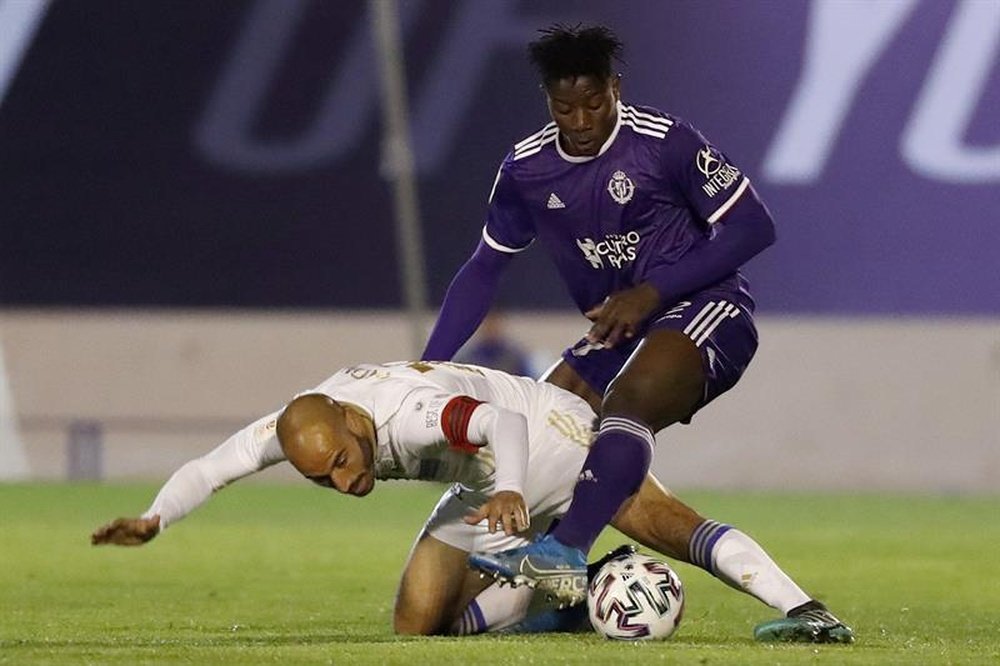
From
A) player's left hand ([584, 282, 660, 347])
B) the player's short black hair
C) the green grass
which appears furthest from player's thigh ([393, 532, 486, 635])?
the player's short black hair

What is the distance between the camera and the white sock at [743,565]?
6.55m

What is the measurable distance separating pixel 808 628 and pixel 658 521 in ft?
2.31

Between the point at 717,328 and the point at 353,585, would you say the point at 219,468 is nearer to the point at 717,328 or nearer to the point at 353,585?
the point at 717,328

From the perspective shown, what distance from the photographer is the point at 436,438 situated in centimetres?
638

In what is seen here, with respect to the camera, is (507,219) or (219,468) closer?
(219,468)

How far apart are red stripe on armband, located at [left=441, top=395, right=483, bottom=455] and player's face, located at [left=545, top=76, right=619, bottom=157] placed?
3.77ft

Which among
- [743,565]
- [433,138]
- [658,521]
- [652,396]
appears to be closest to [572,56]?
[652,396]

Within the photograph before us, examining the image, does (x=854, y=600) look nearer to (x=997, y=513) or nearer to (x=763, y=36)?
(x=997, y=513)

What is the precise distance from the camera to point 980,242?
20.2 m

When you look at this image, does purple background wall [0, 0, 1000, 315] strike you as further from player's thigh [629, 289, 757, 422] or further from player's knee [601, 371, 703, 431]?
player's knee [601, 371, 703, 431]

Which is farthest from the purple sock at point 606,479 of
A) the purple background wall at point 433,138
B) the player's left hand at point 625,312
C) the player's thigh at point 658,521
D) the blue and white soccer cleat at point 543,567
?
the purple background wall at point 433,138

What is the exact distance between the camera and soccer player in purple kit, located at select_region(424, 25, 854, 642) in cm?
668

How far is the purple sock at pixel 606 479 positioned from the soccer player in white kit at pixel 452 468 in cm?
19

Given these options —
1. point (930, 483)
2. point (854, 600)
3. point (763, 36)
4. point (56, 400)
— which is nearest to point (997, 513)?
point (930, 483)
